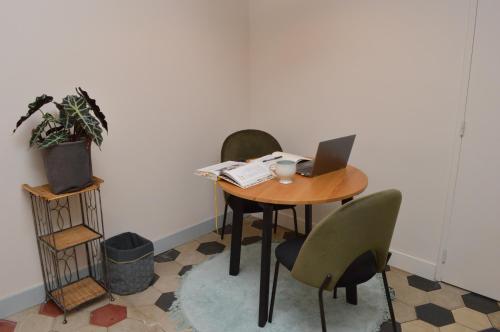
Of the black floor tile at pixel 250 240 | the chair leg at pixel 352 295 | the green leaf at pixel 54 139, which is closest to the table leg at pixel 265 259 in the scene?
the chair leg at pixel 352 295

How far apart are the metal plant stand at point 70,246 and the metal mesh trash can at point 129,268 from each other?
6cm

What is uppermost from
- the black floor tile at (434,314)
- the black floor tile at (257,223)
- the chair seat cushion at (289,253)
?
the chair seat cushion at (289,253)

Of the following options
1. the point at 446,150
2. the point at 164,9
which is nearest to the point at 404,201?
the point at 446,150

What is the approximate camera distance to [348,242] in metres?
1.45

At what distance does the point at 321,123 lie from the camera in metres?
2.76

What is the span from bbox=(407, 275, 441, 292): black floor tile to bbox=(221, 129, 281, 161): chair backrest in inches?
51.1

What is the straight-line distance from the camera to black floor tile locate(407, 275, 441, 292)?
227 cm

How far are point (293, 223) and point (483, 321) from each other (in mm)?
1507

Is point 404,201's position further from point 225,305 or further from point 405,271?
point 225,305

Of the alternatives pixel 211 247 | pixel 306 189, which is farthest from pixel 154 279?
pixel 306 189

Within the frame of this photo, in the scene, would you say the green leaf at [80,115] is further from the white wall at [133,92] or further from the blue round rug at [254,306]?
the blue round rug at [254,306]

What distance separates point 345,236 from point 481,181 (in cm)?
118

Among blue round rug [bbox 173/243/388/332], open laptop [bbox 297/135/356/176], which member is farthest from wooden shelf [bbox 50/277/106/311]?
open laptop [bbox 297/135/356/176]

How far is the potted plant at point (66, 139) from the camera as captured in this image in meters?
1.82
